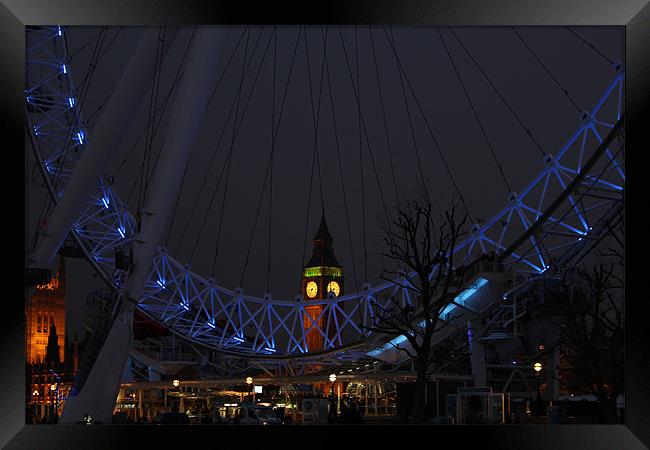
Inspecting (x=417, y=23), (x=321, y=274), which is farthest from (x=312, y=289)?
(x=417, y=23)

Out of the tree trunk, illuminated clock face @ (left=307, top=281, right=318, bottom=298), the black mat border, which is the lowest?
the tree trunk

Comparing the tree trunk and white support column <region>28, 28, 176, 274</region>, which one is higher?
white support column <region>28, 28, 176, 274</region>

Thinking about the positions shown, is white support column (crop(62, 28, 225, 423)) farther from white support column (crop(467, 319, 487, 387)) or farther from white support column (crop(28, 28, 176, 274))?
white support column (crop(467, 319, 487, 387))

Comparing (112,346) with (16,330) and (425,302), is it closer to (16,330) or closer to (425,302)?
(425,302)

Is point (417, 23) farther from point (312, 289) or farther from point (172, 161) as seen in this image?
point (312, 289)

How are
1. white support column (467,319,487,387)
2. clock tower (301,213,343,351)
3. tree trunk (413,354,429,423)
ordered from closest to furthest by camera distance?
1. tree trunk (413,354,429,423)
2. white support column (467,319,487,387)
3. clock tower (301,213,343,351)

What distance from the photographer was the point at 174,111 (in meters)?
31.5

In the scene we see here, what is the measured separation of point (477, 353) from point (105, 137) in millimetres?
23547

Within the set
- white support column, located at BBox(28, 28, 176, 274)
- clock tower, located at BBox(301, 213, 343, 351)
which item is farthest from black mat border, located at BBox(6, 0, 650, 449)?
clock tower, located at BBox(301, 213, 343, 351)

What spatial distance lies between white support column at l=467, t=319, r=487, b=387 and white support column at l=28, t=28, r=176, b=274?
21297mm

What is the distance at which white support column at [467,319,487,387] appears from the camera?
47531 mm

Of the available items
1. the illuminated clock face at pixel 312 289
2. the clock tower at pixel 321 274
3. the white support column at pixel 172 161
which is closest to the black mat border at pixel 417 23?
the white support column at pixel 172 161

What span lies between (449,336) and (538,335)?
7.89 metres

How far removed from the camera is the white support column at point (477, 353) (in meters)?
47.5
